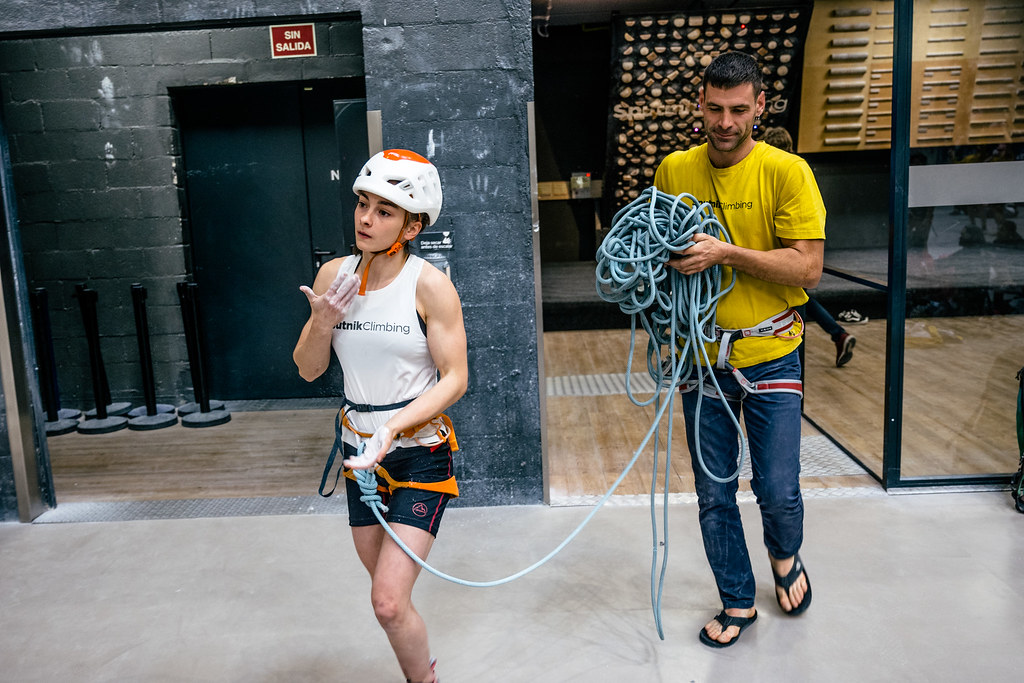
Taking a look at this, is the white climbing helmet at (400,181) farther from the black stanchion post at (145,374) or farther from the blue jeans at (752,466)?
the black stanchion post at (145,374)

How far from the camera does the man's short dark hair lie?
7.57ft

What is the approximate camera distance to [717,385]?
2.46 m

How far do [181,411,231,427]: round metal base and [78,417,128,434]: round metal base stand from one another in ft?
1.18

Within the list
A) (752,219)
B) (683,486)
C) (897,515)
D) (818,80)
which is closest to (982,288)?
(897,515)

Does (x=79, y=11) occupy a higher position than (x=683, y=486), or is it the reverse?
(x=79, y=11)

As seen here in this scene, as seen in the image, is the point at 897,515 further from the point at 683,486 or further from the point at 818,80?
the point at 818,80

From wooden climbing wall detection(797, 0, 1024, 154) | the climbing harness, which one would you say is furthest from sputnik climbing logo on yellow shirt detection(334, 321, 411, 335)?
wooden climbing wall detection(797, 0, 1024, 154)

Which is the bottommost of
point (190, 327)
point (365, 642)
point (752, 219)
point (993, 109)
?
point (365, 642)

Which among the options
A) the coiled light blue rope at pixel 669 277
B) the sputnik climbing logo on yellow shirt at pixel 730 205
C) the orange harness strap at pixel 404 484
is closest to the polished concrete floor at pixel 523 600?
the coiled light blue rope at pixel 669 277

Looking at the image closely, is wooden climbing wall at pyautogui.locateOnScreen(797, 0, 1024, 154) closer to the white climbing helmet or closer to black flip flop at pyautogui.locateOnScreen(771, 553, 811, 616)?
black flip flop at pyautogui.locateOnScreen(771, 553, 811, 616)

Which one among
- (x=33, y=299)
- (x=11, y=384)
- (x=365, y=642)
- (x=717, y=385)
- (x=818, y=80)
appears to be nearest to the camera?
(x=717, y=385)

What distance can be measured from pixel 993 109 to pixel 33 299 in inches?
208

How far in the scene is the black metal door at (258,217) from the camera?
559 cm

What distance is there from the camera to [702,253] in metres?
2.36
